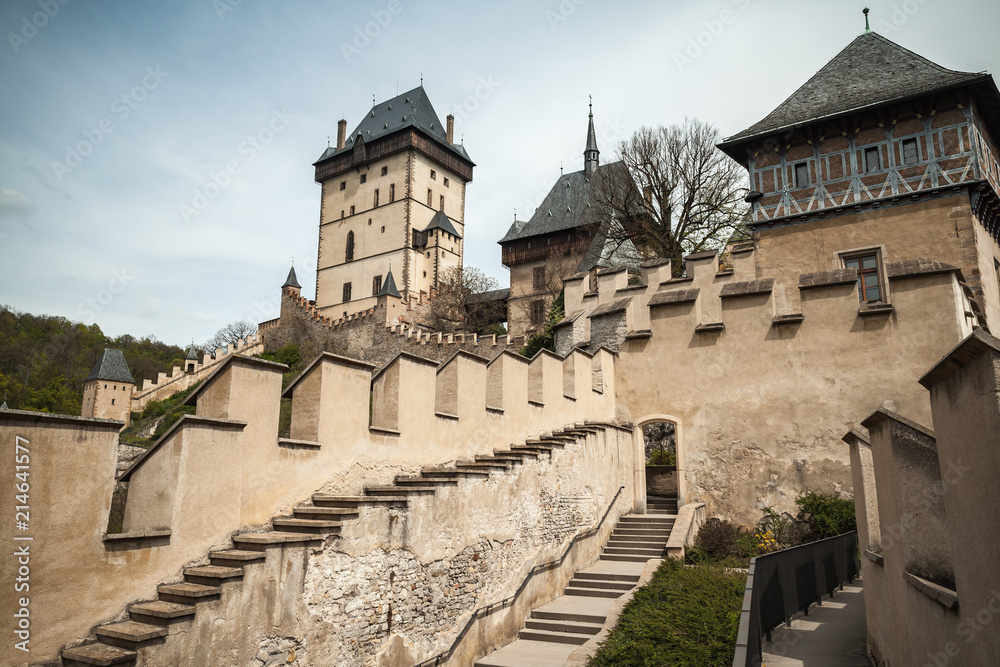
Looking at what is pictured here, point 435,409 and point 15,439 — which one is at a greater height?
point 435,409

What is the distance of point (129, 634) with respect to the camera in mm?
4703

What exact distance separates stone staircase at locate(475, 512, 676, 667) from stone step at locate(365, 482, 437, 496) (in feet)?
8.25

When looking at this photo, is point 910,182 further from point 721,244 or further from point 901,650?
point 901,650

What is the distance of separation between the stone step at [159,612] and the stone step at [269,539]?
811 mm

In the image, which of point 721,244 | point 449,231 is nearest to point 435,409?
point 721,244

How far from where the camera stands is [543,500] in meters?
10.4

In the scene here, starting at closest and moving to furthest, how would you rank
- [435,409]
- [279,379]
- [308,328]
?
1. [279,379]
2. [435,409]
3. [308,328]

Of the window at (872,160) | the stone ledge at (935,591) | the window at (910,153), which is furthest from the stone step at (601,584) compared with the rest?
the window at (910,153)

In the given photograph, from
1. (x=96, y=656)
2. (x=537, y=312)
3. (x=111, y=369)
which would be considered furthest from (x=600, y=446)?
(x=111, y=369)

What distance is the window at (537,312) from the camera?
38.1m

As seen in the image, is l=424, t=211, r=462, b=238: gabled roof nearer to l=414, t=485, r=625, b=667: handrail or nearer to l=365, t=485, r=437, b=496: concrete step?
l=414, t=485, r=625, b=667: handrail

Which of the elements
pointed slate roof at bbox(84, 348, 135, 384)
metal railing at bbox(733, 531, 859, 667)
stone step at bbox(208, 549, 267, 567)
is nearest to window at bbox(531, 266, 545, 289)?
pointed slate roof at bbox(84, 348, 135, 384)

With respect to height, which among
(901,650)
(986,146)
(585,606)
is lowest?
(585,606)

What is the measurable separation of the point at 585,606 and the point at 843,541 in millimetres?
4340
